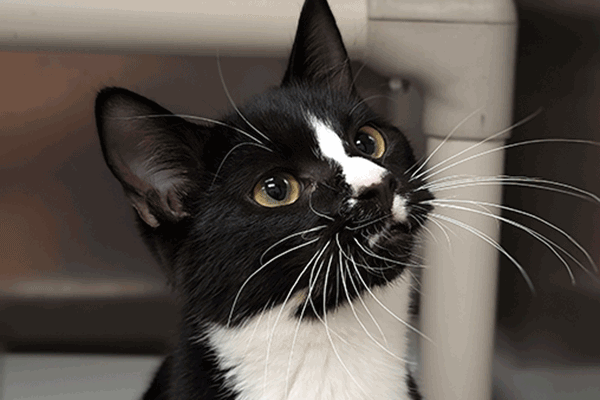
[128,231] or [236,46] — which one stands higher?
[236,46]

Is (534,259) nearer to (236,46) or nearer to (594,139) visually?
(594,139)

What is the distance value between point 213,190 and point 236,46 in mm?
223

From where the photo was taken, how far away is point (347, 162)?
2.93 ft

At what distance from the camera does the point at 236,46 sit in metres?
1.04

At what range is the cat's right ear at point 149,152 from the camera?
87cm

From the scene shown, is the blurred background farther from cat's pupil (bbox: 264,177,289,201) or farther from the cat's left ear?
cat's pupil (bbox: 264,177,289,201)

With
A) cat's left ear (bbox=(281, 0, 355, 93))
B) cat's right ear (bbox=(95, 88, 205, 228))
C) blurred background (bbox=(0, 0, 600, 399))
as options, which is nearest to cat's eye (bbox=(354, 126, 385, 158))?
cat's left ear (bbox=(281, 0, 355, 93))

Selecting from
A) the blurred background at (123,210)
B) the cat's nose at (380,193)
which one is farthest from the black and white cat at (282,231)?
the blurred background at (123,210)

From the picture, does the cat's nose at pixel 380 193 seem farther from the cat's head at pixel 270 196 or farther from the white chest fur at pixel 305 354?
the white chest fur at pixel 305 354

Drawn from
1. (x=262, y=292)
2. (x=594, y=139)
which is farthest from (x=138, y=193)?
(x=594, y=139)

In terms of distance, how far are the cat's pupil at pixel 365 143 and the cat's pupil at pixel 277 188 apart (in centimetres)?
14

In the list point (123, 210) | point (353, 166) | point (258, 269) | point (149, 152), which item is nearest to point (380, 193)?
point (353, 166)

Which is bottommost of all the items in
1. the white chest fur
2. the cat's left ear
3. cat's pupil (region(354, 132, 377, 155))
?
the white chest fur

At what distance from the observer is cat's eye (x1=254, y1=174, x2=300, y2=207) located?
90 centimetres
